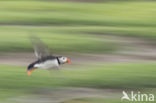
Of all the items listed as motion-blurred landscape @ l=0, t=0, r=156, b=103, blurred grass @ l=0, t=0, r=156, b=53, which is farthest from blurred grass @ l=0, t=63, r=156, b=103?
blurred grass @ l=0, t=0, r=156, b=53

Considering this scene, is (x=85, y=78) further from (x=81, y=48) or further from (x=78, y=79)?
(x=81, y=48)

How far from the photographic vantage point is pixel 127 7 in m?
23.2

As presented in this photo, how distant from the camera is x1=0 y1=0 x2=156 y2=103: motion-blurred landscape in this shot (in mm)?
13516

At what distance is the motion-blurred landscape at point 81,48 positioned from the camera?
13516mm

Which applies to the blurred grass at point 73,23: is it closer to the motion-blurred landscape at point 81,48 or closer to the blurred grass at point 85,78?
the motion-blurred landscape at point 81,48

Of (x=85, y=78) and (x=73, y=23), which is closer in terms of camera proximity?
(x=85, y=78)

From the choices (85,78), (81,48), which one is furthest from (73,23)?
(85,78)

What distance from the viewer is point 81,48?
16984mm

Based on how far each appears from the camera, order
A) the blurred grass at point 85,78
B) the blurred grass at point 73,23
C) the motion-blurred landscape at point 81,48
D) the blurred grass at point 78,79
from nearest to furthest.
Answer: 1. the blurred grass at point 78,79
2. the motion-blurred landscape at point 81,48
3. the blurred grass at point 85,78
4. the blurred grass at point 73,23

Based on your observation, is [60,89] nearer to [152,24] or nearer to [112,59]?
[112,59]

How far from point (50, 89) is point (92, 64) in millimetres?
2324

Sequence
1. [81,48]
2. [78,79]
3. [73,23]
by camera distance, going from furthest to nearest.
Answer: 1. [73,23]
2. [81,48]
3. [78,79]

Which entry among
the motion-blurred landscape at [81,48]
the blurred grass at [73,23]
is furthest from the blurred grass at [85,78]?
the blurred grass at [73,23]

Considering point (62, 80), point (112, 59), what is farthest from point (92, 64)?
point (62, 80)
